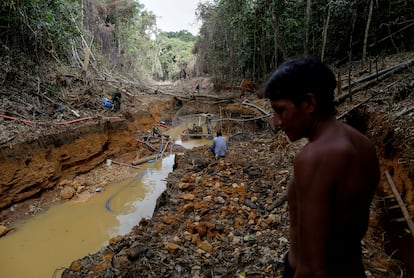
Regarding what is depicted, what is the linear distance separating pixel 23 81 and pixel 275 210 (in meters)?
8.20

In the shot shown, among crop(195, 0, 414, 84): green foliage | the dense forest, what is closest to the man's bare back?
the dense forest

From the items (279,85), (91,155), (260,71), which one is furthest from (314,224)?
(260,71)

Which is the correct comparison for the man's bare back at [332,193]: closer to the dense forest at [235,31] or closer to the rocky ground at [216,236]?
the rocky ground at [216,236]

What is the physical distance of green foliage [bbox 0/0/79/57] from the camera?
737 centimetres

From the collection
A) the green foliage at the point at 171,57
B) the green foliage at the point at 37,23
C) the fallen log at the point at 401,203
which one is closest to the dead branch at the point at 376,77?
the fallen log at the point at 401,203

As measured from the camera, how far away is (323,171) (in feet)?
2.88

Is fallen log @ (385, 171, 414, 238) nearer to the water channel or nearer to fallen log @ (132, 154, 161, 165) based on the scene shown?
the water channel

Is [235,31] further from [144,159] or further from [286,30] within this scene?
[144,159]

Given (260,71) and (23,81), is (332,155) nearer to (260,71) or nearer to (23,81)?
(23,81)

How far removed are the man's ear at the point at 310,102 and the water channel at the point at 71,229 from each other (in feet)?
16.8

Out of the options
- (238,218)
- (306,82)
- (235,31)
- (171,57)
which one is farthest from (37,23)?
(171,57)

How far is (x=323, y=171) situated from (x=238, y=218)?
3113mm

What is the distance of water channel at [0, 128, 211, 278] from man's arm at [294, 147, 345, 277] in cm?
493

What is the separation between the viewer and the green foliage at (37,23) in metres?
7.37
